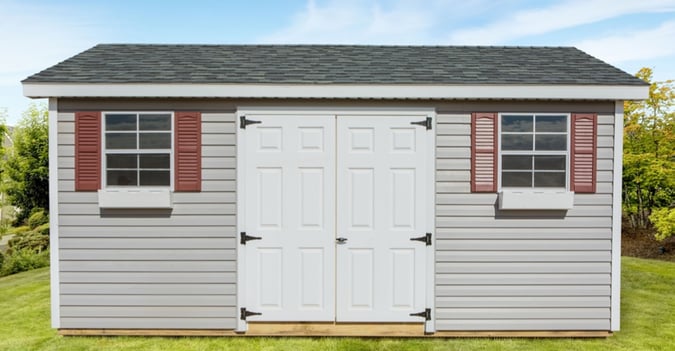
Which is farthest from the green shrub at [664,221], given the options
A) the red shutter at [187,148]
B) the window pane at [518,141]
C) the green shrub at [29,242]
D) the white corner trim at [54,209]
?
the green shrub at [29,242]

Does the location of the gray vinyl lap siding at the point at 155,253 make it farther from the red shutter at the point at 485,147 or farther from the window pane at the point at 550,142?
the window pane at the point at 550,142

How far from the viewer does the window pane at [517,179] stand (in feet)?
16.1

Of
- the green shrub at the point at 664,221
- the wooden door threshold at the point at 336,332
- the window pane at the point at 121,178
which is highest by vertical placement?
the window pane at the point at 121,178

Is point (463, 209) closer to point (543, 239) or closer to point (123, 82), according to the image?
point (543, 239)

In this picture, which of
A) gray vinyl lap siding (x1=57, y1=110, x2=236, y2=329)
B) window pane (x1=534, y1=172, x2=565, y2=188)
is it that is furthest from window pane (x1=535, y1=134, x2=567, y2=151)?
gray vinyl lap siding (x1=57, y1=110, x2=236, y2=329)

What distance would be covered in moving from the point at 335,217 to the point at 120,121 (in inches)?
101

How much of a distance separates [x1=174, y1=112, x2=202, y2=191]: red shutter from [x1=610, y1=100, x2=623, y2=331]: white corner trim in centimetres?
453

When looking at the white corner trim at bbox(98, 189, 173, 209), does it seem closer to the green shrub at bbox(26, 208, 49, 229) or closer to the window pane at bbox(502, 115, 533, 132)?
the window pane at bbox(502, 115, 533, 132)

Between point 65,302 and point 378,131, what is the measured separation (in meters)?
3.95

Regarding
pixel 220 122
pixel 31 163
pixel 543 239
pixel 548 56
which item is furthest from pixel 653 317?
pixel 31 163

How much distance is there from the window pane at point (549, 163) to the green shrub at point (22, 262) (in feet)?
41.1

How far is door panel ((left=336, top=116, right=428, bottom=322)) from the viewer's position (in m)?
4.94

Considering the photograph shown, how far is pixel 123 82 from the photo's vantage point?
478 centimetres

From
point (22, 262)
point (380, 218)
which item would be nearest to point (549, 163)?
point (380, 218)
